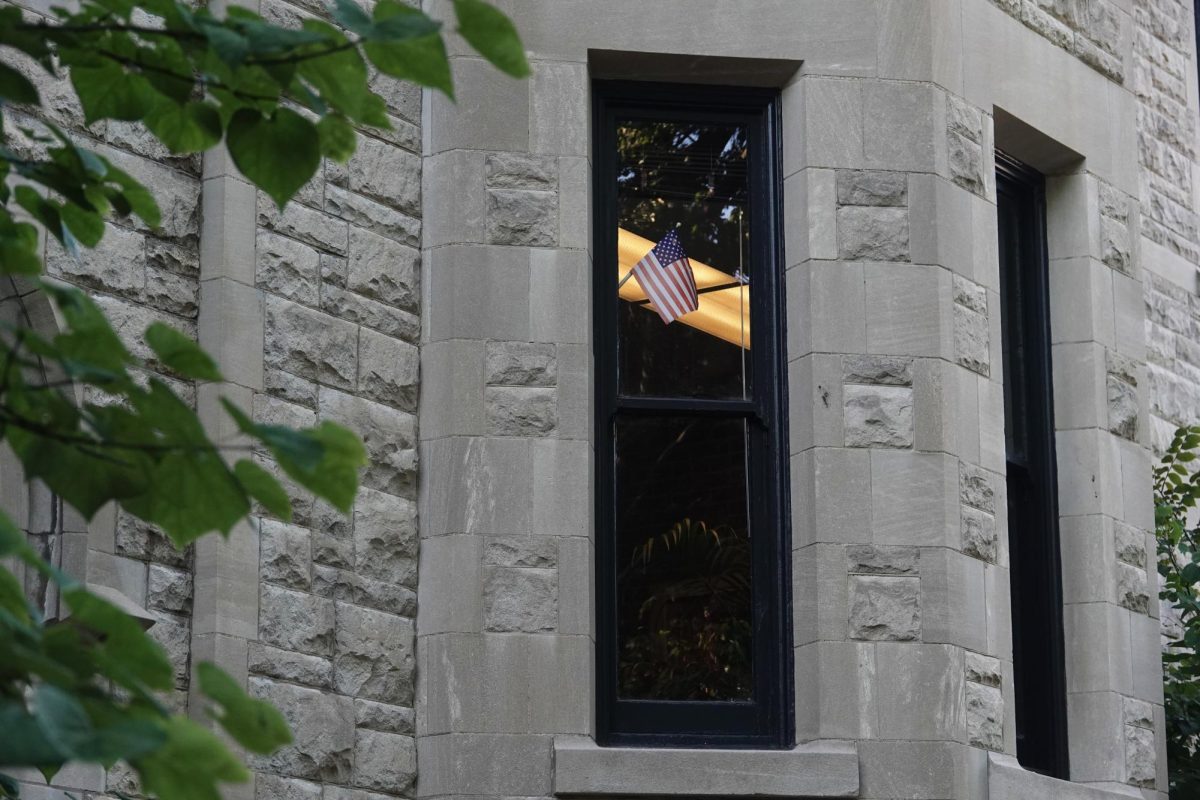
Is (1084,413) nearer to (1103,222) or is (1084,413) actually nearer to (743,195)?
(1103,222)

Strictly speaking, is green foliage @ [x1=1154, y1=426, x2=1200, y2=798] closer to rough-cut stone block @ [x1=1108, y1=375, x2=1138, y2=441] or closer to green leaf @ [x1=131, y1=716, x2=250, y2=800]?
rough-cut stone block @ [x1=1108, y1=375, x2=1138, y2=441]

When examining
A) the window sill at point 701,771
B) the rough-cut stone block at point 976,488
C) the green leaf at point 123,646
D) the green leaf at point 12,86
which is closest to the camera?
the green leaf at point 123,646

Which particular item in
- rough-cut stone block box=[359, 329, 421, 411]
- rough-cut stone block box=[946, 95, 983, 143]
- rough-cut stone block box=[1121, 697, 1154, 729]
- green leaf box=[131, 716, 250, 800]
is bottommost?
green leaf box=[131, 716, 250, 800]

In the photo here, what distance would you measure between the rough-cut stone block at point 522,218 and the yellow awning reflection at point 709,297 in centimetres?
39

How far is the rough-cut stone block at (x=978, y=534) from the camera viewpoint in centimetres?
716

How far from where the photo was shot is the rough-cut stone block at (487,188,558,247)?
277 inches

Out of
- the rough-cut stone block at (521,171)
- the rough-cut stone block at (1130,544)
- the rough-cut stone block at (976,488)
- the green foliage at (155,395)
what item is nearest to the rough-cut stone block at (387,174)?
the rough-cut stone block at (521,171)

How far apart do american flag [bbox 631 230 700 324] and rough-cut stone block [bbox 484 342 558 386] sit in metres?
0.54

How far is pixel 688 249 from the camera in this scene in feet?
24.2

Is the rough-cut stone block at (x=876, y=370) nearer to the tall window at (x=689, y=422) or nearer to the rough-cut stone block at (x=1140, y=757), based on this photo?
the tall window at (x=689, y=422)

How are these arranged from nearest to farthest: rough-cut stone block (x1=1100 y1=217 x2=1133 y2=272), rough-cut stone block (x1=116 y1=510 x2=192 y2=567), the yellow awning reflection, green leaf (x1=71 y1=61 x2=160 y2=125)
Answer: green leaf (x1=71 y1=61 x2=160 y2=125) → rough-cut stone block (x1=116 y1=510 x2=192 y2=567) → the yellow awning reflection → rough-cut stone block (x1=1100 y1=217 x2=1133 y2=272)

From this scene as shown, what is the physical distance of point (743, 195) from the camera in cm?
752

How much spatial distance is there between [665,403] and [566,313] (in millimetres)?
512

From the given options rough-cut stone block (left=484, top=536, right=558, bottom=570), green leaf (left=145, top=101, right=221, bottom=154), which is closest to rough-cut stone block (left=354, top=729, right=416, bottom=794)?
rough-cut stone block (left=484, top=536, right=558, bottom=570)
